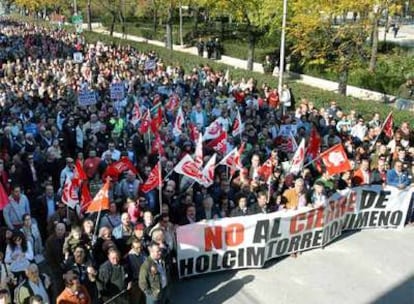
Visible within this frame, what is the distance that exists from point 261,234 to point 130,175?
9.31 ft

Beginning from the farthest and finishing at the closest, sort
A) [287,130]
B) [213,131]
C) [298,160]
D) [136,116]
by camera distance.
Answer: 1. [136,116]
2. [287,130]
3. [213,131]
4. [298,160]

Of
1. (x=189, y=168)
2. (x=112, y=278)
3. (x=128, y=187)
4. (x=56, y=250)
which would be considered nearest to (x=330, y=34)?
(x=189, y=168)

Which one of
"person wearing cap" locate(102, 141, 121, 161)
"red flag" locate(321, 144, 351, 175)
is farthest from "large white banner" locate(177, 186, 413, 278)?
"person wearing cap" locate(102, 141, 121, 161)

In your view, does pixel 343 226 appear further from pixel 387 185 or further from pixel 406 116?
pixel 406 116

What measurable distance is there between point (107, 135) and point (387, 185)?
7210mm

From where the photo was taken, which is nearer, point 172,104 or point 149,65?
point 172,104

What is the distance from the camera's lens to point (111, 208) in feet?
32.9

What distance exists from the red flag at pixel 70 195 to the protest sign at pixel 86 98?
8.01 meters

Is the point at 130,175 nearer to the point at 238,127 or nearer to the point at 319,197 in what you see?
Result: the point at 319,197

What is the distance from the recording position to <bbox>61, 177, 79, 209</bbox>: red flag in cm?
1034

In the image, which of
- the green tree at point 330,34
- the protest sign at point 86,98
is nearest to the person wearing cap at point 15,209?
the protest sign at point 86,98

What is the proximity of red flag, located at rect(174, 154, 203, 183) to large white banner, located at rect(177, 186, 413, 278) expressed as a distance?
1.36 m

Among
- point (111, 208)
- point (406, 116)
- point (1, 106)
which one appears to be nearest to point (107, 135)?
point (1, 106)

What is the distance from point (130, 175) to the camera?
11.5m
